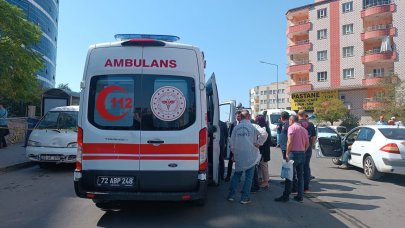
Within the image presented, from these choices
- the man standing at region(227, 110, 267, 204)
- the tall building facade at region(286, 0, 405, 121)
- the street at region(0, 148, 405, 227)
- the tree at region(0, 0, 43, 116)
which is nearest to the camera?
the street at region(0, 148, 405, 227)

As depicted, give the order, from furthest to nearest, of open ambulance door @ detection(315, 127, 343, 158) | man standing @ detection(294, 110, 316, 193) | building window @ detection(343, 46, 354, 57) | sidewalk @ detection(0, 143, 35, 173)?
1. building window @ detection(343, 46, 354, 57)
2. open ambulance door @ detection(315, 127, 343, 158)
3. sidewalk @ detection(0, 143, 35, 173)
4. man standing @ detection(294, 110, 316, 193)

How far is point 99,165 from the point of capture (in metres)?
5.96

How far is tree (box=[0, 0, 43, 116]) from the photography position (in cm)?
1634

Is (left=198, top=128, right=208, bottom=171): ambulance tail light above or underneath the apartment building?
underneath

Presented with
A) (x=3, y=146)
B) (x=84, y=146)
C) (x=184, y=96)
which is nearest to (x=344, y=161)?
(x=184, y=96)

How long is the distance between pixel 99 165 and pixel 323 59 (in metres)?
47.1

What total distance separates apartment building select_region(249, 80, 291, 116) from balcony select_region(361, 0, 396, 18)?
2879 inches

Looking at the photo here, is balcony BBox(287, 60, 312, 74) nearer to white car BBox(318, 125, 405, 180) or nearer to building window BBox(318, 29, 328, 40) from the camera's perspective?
building window BBox(318, 29, 328, 40)

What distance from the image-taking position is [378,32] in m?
44.3

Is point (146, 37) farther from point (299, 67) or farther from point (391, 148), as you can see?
point (299, 67)

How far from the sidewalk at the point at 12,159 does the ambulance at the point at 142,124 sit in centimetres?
659

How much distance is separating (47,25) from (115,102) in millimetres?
74377

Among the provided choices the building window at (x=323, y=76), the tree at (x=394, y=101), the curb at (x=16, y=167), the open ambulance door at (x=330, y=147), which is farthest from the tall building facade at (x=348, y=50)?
the curb at (x=16, y=167)

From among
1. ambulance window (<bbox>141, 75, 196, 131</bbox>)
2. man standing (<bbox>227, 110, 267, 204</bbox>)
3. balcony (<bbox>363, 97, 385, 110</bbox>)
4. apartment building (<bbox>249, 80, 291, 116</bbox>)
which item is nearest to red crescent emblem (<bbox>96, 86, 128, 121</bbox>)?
ambulance window (<bbox>141, 75, 196, 131</bbox>)
